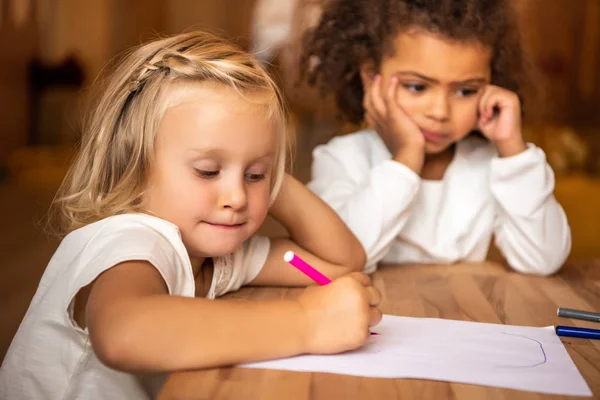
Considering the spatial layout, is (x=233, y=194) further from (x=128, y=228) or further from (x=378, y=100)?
(x=378, y=100)

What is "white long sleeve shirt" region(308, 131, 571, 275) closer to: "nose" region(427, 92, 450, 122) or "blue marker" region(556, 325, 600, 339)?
"nose" region(427, 92, 450, 122)

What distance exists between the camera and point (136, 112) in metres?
0.96

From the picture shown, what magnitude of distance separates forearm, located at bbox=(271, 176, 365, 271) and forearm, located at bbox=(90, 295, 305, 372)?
384 millimetres

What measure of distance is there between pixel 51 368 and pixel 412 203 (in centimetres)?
79

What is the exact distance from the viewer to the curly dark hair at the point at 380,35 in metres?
1.46

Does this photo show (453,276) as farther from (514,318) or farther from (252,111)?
(252,111)

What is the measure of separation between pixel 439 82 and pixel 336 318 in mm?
725

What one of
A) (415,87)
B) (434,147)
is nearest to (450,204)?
(434,147)

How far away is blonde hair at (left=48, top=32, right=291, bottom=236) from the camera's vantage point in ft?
3.10

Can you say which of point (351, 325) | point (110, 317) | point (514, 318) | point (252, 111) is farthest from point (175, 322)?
point (514, 318)

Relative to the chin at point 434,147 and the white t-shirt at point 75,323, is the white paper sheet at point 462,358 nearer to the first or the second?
the white t-shirt at point 75,323

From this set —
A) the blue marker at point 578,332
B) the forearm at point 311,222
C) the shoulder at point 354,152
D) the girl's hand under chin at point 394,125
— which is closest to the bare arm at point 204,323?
the blue marker at point 578,332

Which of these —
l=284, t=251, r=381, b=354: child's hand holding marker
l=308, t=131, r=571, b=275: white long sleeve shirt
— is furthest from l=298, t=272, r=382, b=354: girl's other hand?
l=308, t=131, r=571, b=275: white long sleeve shirt

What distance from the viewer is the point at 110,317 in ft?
2.35
